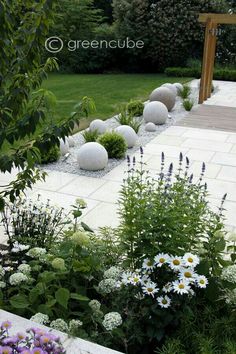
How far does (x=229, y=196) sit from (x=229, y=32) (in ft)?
44.6

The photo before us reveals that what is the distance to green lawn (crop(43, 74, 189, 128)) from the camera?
31.9 ft

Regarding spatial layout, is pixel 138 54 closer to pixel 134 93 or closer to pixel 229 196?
pixel 134 93

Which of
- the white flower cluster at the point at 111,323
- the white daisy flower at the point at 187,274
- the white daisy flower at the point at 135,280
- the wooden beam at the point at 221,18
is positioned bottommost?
the white flower cluster at the point at 111,323

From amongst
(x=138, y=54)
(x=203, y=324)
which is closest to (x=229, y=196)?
(x=203, y=324)

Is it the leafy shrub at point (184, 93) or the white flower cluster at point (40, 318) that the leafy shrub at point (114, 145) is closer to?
the white flower cluster at point (40, 318)

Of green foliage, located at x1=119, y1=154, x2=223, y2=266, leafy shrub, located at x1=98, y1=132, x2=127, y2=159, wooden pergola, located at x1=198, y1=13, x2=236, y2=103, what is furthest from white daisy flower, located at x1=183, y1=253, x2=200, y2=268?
wooden pergola, located at x1=198, y1=13, x2=236, y2=103

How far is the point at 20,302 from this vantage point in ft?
7.63

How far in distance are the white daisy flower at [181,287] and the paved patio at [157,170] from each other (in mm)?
1941

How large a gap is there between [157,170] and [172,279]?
350 cm

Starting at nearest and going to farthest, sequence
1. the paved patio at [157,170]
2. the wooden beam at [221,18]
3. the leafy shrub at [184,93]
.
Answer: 1. the paved patio at [157,170]
2. the wooden beam at [221,18]
3. the leafy shrub at [184,93]

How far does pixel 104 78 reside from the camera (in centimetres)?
1494

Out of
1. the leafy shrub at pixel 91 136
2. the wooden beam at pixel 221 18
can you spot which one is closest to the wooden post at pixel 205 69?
the wooden beam at pixel 221 18

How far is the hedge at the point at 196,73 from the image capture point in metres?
15.0

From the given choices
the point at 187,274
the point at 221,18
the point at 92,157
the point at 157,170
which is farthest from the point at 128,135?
the point at 221,18
